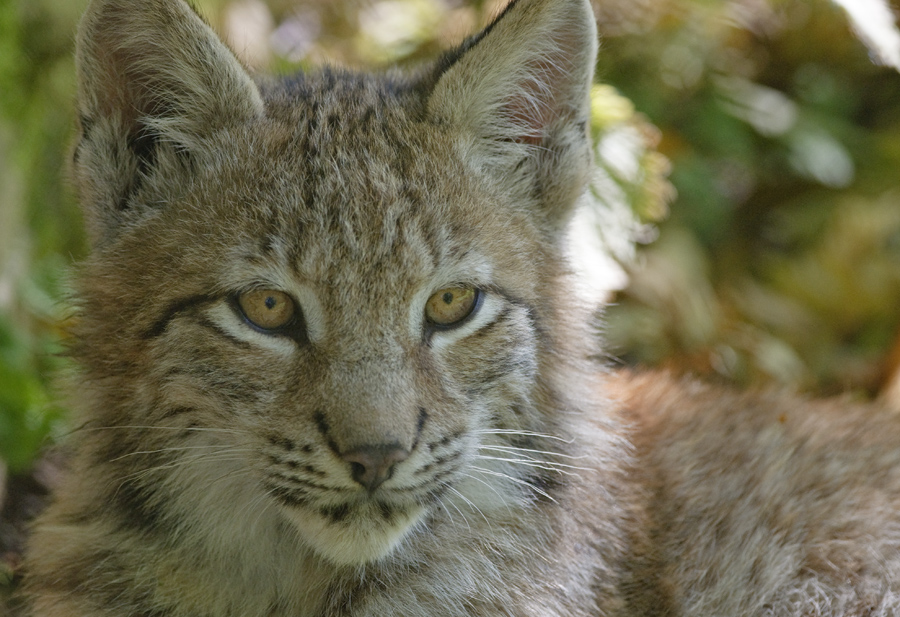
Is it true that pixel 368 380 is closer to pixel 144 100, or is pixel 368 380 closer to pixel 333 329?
pixel 333 329

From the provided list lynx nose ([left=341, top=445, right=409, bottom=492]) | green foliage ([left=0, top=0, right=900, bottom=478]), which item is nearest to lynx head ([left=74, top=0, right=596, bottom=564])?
lynx nose ([left=341, top=445, right=409, bottom=492])

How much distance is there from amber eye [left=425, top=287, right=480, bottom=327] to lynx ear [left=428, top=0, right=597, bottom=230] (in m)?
0.59

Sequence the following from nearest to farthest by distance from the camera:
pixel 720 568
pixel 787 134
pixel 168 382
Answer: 1. pixel 168 382
2. pixel 720 568
3. pixel 787 134

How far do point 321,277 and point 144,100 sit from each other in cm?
106

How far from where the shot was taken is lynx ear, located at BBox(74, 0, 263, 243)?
3.32 metres

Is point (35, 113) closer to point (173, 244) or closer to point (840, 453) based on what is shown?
point (173, 244)

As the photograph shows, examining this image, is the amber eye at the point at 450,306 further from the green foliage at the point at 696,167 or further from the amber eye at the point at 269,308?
the green foliage at the point at 696,167

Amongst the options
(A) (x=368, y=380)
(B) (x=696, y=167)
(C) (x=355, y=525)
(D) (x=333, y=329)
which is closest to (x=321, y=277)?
(D) (x=333, y=329)

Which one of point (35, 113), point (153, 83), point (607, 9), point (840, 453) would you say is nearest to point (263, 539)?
point (153, 83)

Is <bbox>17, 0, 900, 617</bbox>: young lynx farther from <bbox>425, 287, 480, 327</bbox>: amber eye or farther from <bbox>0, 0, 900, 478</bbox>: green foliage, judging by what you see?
<bbox>0, 0, 900, 478</bbox>: green foliage

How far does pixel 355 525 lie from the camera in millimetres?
2955

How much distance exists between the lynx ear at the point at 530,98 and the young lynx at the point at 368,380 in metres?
0.01

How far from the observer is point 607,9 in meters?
6.35

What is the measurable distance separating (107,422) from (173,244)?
67 cm
